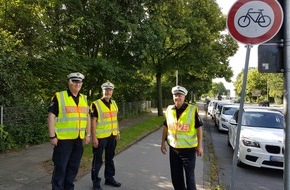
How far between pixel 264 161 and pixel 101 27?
8511mm

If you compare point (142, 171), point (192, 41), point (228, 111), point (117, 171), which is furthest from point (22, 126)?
point (192, 41)

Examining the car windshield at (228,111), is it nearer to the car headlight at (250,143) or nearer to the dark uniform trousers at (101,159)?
the car headlight at (250,143)

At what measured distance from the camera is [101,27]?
12812mm

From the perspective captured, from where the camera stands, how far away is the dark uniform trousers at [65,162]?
4617 millimetres

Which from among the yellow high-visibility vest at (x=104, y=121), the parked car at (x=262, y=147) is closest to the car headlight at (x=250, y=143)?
the parked car at (x=262, y=147)

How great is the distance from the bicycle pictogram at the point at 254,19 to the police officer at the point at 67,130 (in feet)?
8.53

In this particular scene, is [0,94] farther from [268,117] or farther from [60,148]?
[268,117]

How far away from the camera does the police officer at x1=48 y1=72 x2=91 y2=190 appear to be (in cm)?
461

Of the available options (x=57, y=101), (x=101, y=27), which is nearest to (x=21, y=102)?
(x=101, y=27)

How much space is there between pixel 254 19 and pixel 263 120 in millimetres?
6436

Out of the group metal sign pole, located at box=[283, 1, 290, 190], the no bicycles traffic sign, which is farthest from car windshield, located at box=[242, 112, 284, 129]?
the no bicycles traffic sign

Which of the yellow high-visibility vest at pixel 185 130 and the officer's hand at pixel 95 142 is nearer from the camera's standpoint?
the yellow high-visibility vest at pixel 185 130

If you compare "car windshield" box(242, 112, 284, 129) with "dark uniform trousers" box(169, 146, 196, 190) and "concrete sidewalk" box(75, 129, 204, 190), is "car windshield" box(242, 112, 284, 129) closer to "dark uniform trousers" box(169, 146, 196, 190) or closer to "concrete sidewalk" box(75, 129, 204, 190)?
"concrete sidewalk" box(75, 129, 204, 190)

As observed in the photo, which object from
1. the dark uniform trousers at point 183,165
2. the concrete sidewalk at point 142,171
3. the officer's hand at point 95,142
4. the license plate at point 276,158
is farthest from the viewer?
the license plate at point 276,158
